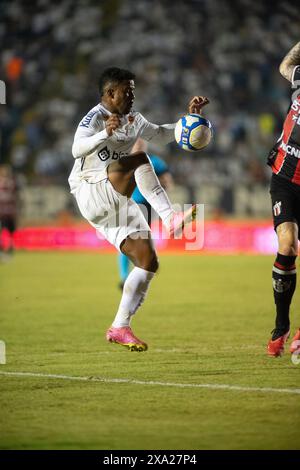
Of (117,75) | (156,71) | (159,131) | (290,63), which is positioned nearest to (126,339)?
(159,131)

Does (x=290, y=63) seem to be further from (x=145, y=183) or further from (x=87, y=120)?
(x=87, y=120)

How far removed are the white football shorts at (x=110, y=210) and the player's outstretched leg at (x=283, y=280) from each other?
117 cm

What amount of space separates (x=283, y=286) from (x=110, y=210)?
162cm

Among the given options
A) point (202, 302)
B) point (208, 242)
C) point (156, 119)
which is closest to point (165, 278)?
point (202, 302)

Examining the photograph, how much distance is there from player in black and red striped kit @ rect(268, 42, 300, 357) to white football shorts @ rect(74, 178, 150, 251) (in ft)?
3.85

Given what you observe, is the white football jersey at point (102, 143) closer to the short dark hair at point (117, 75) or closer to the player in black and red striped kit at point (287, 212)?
the short dark hair at point (117, 75)

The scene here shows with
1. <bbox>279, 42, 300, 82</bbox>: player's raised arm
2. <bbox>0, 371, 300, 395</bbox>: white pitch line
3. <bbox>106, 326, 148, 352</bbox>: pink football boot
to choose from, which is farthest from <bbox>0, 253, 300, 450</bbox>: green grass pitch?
<bbox>279, 42, 300, 82</bbox>: player's raised arm

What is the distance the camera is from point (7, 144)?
26578 millimetres

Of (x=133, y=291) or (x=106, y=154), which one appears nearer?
(x=133, y=291)

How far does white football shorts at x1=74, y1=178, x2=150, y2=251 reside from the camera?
7.58 meters

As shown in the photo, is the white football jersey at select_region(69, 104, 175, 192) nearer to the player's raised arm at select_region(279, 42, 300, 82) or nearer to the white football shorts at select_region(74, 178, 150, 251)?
the white football shorts at select_region(74, 178, 150, 251)

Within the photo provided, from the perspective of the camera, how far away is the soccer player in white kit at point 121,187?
24.5 ft

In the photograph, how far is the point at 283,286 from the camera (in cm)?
747

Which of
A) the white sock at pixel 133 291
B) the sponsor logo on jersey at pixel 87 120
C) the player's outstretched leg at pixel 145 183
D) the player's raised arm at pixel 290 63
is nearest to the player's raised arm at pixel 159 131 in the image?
the player's outstretched leg at pixel 145 183
